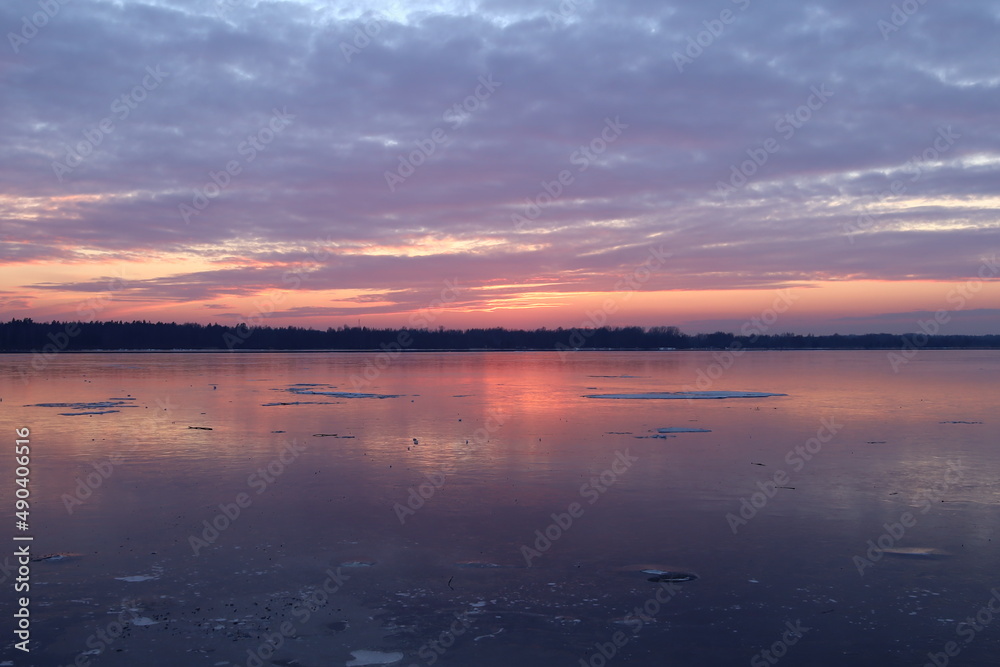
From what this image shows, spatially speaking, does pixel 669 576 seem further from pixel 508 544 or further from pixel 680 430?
pixel 680 430

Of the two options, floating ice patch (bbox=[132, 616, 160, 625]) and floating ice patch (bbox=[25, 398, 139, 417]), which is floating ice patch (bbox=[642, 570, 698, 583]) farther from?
floating ice patch (bbox=[25, 398, 139, 417])

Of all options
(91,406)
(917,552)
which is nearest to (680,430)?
(917,552)

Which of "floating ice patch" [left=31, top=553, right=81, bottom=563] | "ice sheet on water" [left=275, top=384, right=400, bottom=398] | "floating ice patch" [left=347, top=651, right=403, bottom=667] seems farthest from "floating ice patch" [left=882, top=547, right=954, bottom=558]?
"ice sheet on water" [left=275, top=384, right=400, bottom=398]

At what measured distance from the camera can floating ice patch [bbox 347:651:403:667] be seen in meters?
5.34

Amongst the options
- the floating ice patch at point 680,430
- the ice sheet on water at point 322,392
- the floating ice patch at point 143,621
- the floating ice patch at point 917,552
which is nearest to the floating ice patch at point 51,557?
the floating ice patch at point 143,621

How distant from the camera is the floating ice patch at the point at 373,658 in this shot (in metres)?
5.34

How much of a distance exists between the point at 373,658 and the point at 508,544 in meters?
2.85

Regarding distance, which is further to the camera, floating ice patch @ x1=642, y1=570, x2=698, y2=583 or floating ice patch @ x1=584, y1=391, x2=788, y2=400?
floating ice patch @ x1=584, y1=391, x2=788, y2=400

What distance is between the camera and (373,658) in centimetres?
542

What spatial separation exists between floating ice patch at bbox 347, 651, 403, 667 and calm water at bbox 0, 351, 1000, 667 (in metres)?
0.08

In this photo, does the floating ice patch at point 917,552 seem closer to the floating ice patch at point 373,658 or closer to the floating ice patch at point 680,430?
the floating ice patch at point 373,658

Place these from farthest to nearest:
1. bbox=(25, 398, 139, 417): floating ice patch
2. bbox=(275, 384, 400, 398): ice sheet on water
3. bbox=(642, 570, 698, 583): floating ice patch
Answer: bbox=(275, 384, 400, 398): ice sheet on water, bbox=(25, 398, 139, 417): floating ice patch, bbox=(642, 570, 698, 583): floating ice patch

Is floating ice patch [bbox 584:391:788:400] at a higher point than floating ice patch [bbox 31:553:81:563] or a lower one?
higher

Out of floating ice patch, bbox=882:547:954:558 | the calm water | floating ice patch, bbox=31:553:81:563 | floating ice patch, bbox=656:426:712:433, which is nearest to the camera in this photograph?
the calm water
